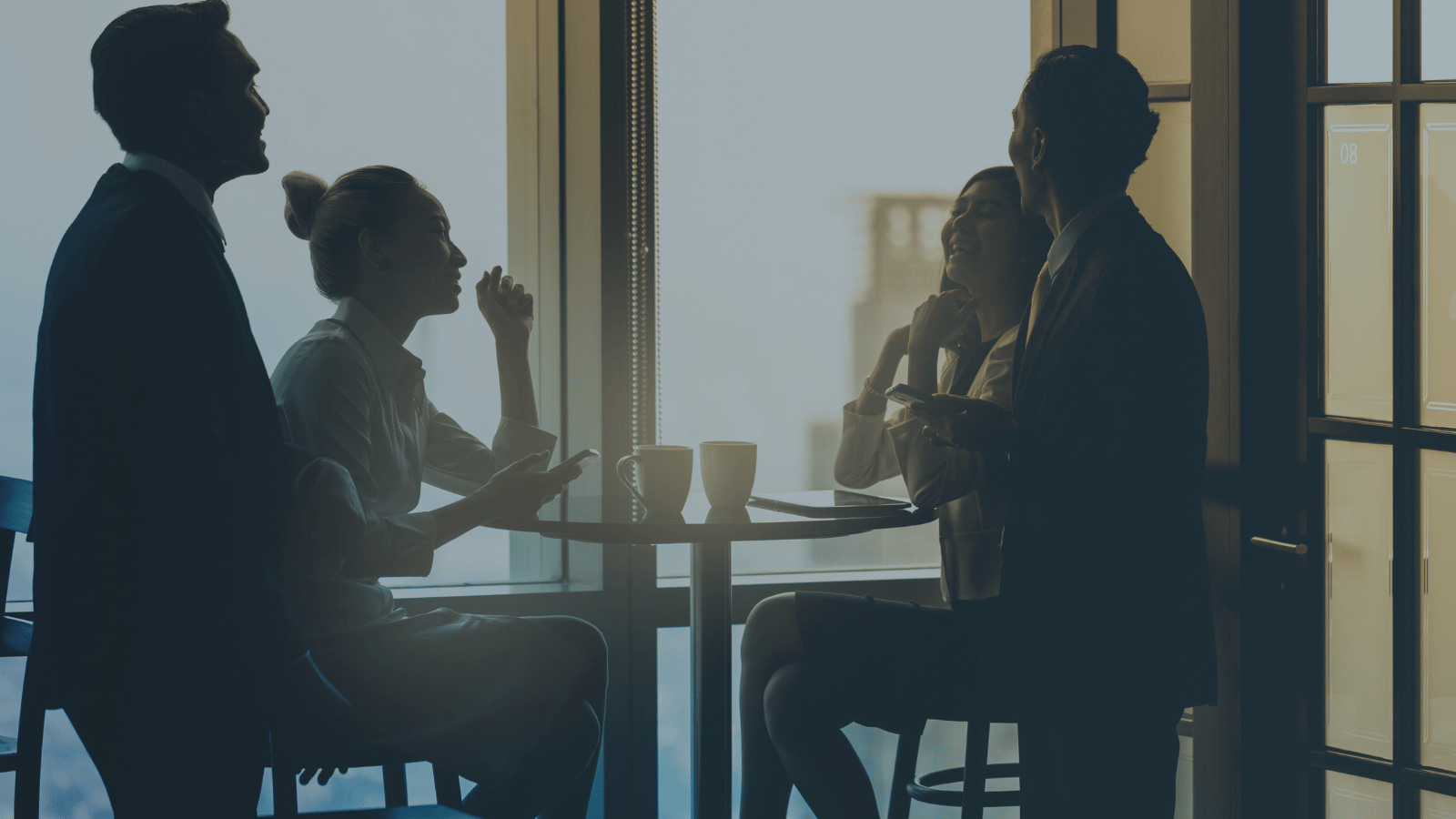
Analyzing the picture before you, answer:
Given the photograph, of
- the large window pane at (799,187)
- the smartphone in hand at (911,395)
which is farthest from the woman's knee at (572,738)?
the large window pane at (799,187)

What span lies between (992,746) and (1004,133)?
5.33ft

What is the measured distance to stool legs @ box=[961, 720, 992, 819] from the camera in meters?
1.74

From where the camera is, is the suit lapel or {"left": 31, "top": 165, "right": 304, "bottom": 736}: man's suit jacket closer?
{"left": 31, "top": 165, "right": 304, "bottom": 736}: man's suit jacket

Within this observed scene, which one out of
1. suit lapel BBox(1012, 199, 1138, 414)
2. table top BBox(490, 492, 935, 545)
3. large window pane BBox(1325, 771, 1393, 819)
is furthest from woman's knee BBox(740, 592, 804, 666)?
large window pane BBox(1325, 771, 1393, 819)

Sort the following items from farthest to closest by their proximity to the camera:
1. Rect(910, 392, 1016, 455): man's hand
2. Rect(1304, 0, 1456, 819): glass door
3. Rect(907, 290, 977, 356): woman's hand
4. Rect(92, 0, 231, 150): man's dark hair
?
Rect(907, 290, 977, 356): woman's hand → Rect(1304, 0, 1456, 819): glass door → Rect(910, 392, 1016, 455): man's hand → Rect(92, 0, 231, 150): man's dark hair

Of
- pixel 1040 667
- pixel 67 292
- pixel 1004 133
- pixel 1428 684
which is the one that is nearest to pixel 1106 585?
pixel 1040 667

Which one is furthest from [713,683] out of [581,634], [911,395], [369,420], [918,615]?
[369,420]

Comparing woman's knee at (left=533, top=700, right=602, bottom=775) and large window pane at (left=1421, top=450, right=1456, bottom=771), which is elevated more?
large window pane at (left=1421, top=450, right=1456, bottom=771)

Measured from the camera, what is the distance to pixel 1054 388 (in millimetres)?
1279

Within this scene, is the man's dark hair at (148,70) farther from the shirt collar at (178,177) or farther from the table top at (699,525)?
the table top at (699,525)

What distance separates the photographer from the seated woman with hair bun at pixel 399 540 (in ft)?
4.21

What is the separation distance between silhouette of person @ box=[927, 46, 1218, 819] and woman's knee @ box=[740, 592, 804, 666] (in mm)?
336

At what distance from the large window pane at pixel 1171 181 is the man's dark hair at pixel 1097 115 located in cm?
43

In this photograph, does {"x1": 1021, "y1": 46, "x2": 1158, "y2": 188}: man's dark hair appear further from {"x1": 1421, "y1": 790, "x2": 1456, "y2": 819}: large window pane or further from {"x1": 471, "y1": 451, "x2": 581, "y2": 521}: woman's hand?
{"x1": 1421, "y1": 790, "x2": 1456, "y2": 819}: large window pane
